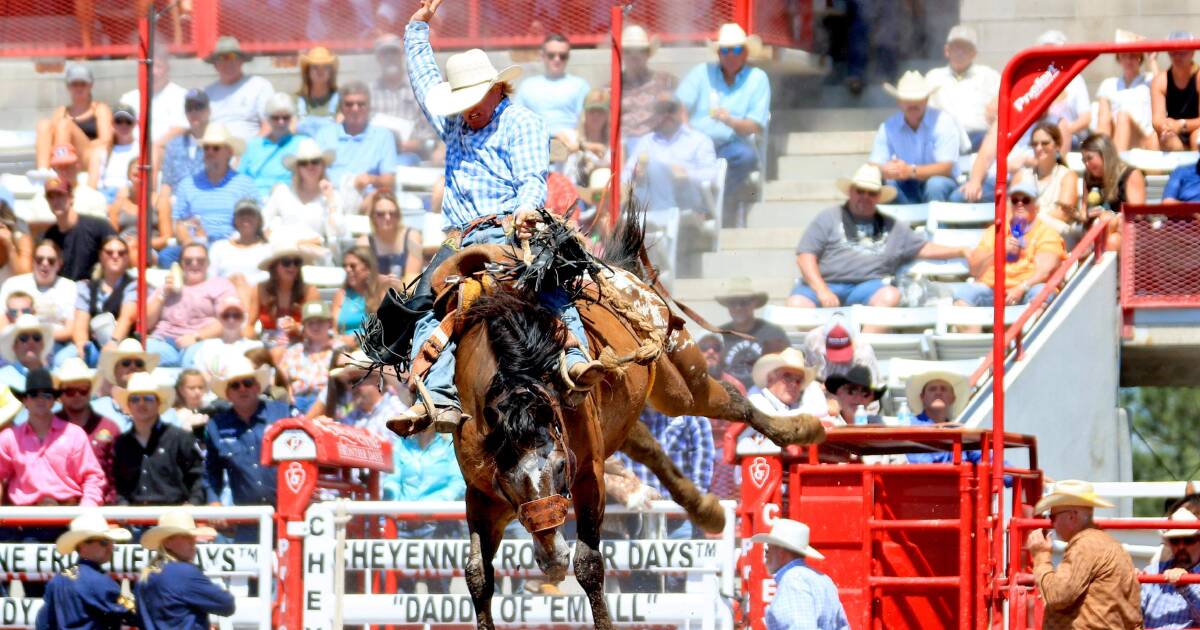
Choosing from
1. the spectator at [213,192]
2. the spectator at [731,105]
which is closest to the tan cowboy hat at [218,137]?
the spectator at [213,192]

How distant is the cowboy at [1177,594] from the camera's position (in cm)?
984

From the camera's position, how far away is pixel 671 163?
13.7 meters

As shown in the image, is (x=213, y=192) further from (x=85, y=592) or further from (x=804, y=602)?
(x=804, y=602)

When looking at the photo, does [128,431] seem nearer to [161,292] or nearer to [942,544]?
[161,292]

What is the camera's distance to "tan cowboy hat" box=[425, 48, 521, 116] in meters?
8.91

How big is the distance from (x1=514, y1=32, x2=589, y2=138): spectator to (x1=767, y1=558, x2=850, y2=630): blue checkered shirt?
554cm

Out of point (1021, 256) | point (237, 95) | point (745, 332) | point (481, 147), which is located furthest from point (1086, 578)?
point (237, 95)

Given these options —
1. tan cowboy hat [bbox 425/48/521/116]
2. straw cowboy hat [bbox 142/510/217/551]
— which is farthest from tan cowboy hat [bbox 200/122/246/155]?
tan cowboy hat [bbox 425/48/521/116]

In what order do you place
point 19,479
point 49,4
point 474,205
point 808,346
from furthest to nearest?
point 49,4
point 808,346
point 19,479
point 474,205

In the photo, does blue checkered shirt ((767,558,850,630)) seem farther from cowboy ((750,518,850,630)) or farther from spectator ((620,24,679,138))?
spectator ((620,24,679,138))

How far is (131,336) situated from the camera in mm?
14000

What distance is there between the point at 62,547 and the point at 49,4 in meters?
6.62

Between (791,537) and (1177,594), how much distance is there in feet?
6.56

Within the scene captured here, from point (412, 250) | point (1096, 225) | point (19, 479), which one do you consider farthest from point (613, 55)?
point (19, 479)
